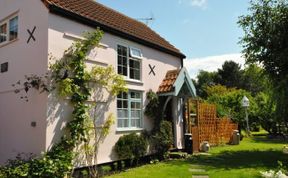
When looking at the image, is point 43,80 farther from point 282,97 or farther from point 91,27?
point 282,97

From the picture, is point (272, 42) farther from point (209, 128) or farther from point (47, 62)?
point (47, 62)

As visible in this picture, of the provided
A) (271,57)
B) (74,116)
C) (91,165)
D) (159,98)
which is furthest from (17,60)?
(271,57)

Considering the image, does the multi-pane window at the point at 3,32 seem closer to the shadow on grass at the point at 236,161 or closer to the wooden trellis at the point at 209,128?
the shadow on grass at the point at 236,161

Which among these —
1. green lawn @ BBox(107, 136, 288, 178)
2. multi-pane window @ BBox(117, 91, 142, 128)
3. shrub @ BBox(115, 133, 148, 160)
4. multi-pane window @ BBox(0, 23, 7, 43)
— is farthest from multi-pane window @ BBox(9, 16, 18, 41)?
green lawn @ BBox(107, 136, 288, 178)

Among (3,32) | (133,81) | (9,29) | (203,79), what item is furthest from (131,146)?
(203,79)

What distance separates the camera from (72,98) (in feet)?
34.2

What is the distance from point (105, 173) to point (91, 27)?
588 centimetres

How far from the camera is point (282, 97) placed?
15.8m

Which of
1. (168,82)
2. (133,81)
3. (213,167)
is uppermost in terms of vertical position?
(168,82)

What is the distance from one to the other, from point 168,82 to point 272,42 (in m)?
6.05

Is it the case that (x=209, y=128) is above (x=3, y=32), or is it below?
below

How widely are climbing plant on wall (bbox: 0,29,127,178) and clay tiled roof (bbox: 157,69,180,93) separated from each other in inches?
166

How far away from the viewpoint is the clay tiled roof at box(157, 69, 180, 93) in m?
15.0

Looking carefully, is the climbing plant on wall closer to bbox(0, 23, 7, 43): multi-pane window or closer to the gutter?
the gutter
